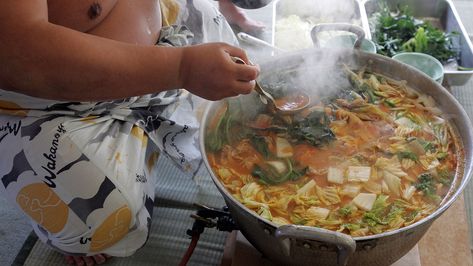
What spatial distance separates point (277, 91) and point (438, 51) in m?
1.02

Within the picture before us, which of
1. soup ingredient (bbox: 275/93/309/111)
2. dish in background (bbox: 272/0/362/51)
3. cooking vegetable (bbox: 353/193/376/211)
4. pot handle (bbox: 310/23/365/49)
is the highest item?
pot handle (bbox: 310/23/365/49)

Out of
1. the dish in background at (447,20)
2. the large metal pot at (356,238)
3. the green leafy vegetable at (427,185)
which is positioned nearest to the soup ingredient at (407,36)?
the dish in background at (447,20)

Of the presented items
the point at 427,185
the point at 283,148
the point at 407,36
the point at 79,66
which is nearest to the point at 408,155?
the point at 427,185

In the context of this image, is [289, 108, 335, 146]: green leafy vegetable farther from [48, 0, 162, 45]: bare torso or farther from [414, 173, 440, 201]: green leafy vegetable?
[48, 0, 162, 45]: bare torso

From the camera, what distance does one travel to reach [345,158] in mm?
1160

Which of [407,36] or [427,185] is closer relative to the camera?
[427,185]

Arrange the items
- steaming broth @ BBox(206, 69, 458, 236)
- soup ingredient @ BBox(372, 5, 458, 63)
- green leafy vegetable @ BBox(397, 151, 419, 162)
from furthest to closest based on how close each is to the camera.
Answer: soup ingredient @ BBox(372, 5, 458, 63)
green leafy vegetable @ BBox(397, 151, 419, 162)
steaming broth @ BBox(206, 69, 458, 236)

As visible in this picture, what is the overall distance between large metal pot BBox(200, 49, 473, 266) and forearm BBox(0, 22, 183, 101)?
203mm

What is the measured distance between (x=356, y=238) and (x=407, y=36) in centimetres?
147

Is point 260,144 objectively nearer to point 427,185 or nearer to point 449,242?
point 427,185

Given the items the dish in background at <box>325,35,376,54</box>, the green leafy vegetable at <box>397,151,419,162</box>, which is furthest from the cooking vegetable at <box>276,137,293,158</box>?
the dish in background at <box>325,35,376,54</box>

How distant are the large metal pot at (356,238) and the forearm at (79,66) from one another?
0.20 m

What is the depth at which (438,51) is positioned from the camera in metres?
1.97

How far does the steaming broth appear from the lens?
3.43 ft
